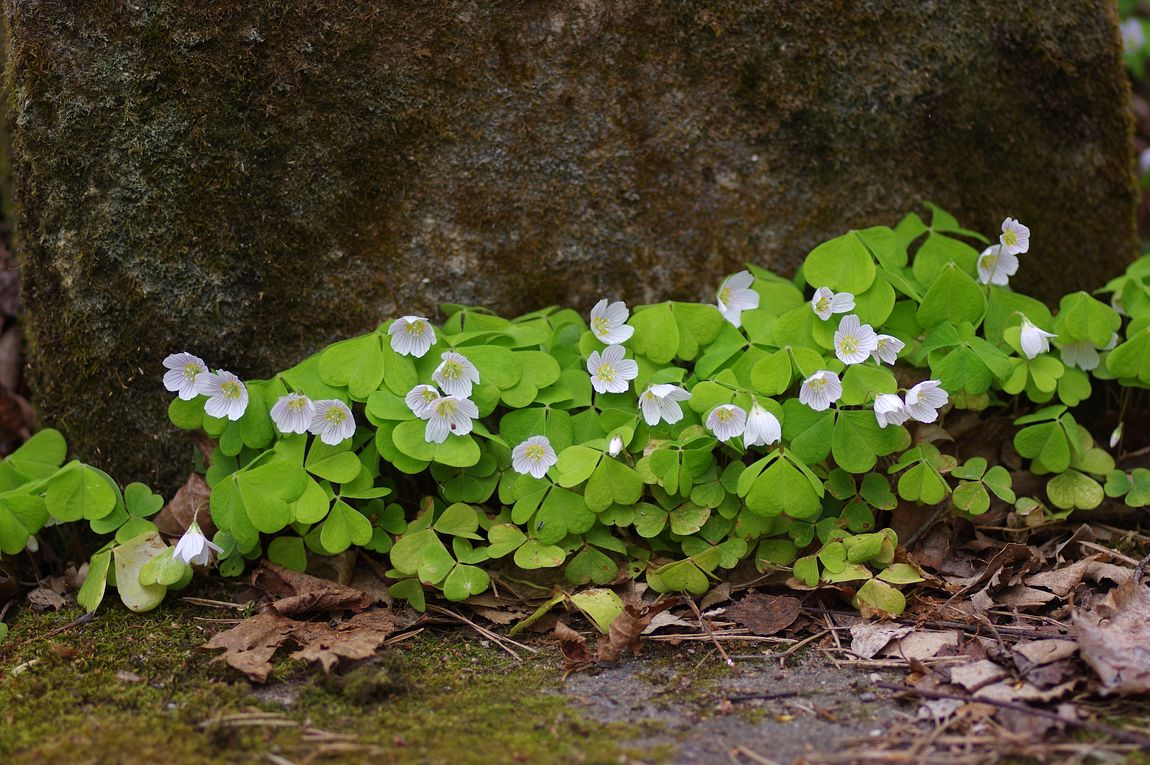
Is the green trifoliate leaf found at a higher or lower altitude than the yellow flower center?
higher

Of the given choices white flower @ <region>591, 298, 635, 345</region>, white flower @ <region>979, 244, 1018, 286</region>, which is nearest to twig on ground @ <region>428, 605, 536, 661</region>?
white flower @ <region>591, 298, 635, 345</region>

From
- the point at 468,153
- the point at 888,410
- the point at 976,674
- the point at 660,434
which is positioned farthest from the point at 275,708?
the point at 468,153

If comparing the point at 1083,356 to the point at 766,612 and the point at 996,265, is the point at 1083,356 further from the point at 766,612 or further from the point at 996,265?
the point at 766,612

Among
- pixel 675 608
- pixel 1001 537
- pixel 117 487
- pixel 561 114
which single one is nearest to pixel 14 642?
pixel 117 487

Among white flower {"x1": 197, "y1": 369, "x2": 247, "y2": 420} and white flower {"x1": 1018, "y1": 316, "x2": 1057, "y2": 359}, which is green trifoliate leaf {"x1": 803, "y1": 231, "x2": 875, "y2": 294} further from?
white flower {"x1": 197, "y1": 369, "x2": 247, "y2": 420}

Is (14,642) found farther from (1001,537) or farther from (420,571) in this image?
(1001,537)

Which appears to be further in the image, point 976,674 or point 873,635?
point 873,635
